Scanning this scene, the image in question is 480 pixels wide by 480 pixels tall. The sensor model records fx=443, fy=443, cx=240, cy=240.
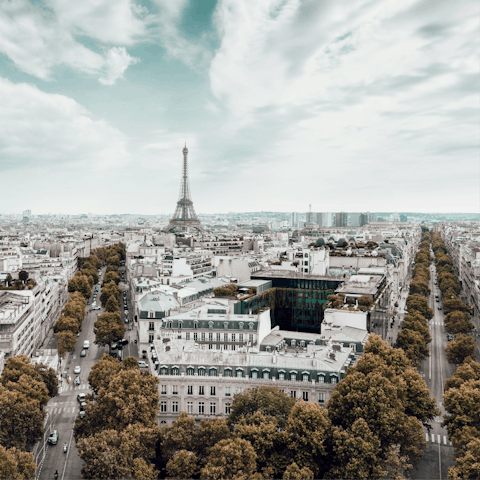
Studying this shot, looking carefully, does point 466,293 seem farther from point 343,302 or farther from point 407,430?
point 407,430

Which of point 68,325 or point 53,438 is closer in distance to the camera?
point 53,438

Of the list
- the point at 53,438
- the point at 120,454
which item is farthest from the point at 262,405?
the point at 53,438

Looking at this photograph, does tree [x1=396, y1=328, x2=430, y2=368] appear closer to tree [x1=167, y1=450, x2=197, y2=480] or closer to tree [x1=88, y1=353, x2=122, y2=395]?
tree [x1=167, y1=450, x2=197, y2=480]

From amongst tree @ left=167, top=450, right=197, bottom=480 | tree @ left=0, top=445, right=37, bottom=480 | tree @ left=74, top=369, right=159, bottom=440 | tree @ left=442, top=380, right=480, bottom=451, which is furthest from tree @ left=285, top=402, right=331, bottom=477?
tree @ left=0, top=445, right=37, bottom=480

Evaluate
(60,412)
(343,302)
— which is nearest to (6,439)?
(60,412)

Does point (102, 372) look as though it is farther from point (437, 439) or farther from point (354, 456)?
point (437, 439)

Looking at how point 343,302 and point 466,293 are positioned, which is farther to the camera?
point 466,293
